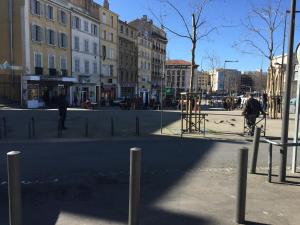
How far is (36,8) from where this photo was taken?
140ft

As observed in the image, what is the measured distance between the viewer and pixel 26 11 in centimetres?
4088

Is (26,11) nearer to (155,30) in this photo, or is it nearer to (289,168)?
(289,168)

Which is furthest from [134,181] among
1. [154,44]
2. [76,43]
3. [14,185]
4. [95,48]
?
[154,44]

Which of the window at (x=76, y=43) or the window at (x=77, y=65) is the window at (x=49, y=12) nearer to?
the window at (x=76, y=43)

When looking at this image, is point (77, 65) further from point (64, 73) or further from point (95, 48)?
point (95, 48)

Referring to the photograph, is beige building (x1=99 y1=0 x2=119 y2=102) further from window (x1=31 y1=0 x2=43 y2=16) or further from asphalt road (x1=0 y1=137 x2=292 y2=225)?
asphalt road (x1=0 y1=137 x2=292 y2=225)

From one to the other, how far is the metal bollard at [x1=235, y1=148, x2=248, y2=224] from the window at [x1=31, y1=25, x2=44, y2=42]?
4081 centimetres

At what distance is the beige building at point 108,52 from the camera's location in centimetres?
6144

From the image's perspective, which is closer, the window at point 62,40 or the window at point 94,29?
the window at point 62,40

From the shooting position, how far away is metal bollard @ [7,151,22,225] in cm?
409

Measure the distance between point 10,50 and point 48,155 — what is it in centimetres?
3400

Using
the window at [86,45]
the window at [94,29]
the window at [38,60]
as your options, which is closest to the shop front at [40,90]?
the window at [38,60]

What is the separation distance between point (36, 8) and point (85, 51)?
13.5m

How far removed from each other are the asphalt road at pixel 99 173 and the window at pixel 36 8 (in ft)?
108
